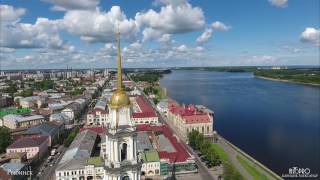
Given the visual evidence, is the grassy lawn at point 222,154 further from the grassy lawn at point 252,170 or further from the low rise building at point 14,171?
the low rise building at point 14,171

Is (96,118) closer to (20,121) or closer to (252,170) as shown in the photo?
(20,121)

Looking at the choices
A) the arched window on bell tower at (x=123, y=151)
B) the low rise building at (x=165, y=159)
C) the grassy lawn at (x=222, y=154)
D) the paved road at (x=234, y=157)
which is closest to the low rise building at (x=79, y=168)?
the low rise building at (x=165, y=159)

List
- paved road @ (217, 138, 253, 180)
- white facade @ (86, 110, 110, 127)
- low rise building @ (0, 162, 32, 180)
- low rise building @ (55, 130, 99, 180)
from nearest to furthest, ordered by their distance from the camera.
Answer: low rise building @ (0, 162, 32, 180) < low rise building @ (55, 130, 99, 180) < paved road @ (217, 138, 253, 180) < white facade @ (86, 110, 110, 127)

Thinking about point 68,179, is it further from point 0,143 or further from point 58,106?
point 58,106

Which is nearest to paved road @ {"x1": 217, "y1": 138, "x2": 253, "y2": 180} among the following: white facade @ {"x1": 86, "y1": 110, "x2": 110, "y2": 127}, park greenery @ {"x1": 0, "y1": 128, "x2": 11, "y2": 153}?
white facade @ {"x1": 86, "y1": 110, "x2": 110, "y2": 127}

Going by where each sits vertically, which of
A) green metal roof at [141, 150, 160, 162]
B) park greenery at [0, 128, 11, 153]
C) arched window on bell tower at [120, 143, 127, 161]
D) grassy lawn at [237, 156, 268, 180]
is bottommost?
grassy lawn at [237, 156, 268, 180]

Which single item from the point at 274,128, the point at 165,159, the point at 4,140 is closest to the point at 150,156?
the point at 165,159

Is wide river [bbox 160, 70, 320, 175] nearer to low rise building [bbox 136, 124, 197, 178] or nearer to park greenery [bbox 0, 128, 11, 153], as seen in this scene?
low rise building [bbox 136, 124, 197, 178]
